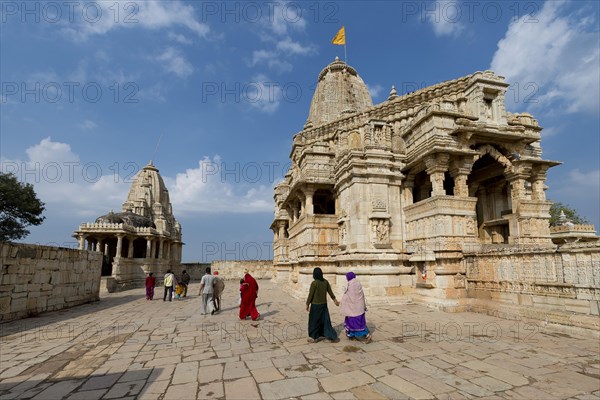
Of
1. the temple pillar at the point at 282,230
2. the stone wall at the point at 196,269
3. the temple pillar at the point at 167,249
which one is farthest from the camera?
the stone wall at the point at 196,269

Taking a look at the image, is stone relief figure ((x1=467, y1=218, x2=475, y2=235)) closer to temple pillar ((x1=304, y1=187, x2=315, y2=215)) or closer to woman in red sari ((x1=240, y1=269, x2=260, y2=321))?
temple pillar ((x1=304, y1=187, x2=315, y2=215))

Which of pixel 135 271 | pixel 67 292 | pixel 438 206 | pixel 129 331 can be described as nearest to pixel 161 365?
pixel 129 331

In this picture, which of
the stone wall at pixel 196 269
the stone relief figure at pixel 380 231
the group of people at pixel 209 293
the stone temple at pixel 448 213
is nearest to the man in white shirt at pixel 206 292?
the group of people at pixel 209 293

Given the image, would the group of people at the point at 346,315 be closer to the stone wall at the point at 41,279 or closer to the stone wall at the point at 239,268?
the stone wall at the point at 41,279

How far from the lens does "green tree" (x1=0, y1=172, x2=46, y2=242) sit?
25.6 meters

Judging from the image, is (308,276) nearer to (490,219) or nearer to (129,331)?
(129,331)

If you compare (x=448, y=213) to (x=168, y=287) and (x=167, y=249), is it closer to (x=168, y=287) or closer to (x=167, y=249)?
(x=168, y=287)

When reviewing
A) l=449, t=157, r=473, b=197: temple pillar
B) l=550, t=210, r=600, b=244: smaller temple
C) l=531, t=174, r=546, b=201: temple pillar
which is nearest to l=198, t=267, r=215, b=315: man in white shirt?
l=449, t=157, r=473, b=197: temple pillar

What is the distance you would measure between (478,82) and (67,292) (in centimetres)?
1831

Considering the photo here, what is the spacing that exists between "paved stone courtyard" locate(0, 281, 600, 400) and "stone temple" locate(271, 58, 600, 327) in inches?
58.1

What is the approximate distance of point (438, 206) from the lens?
1008 cm

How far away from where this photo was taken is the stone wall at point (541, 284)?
625 cm

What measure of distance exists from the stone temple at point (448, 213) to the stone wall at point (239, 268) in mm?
20535

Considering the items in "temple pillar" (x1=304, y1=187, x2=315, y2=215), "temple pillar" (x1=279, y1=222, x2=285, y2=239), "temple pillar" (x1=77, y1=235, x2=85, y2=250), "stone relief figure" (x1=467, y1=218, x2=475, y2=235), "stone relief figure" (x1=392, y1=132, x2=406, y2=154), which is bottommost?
"temple pillar" (x1=77, y1=235, x2=85, y2=250)
